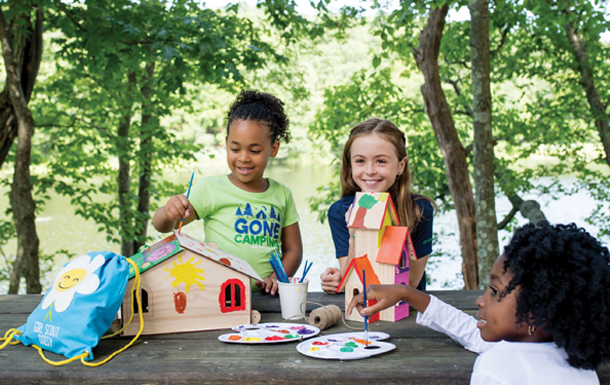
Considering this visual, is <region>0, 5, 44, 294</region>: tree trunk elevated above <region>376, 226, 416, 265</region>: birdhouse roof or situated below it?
above

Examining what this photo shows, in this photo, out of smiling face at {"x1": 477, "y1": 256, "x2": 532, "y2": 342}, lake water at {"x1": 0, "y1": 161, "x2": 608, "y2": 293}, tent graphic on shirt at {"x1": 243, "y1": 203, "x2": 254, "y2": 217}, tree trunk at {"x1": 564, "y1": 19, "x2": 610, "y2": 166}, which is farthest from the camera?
lake water at {"x1": 0, "y1": 161, "x2": 608, "y2": 293}

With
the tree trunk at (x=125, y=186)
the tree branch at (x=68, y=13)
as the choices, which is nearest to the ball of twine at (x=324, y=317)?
the tree branch at (x=68, y=13)

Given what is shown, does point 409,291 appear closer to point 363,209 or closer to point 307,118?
point 363,209

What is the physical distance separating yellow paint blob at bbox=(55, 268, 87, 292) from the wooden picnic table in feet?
0.62

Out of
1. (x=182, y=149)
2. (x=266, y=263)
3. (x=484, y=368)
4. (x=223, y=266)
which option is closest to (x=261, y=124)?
(x=266, y=263)

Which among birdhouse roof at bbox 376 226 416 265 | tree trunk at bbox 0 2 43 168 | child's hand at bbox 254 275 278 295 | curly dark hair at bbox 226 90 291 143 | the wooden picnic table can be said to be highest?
tree trunk at bbox 0 2 43 168

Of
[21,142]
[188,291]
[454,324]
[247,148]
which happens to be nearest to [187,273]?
[188,291]

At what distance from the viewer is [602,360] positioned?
1107mm

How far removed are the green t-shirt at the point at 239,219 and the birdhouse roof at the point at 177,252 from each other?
0.37m

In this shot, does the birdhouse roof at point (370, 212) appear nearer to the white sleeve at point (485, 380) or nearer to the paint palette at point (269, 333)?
the paint palette at point (269, 333)

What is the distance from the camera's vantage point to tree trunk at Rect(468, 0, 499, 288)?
405cm

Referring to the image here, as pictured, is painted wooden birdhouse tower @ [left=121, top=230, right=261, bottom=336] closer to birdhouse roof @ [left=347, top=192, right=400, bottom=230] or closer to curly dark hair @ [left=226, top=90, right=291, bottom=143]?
birdhouse roof @ [left=347, top=192, right=400, bottom=230]

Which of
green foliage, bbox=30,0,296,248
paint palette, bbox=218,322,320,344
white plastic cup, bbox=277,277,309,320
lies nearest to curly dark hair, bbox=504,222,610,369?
paint palette, bbox=218,322,320,344

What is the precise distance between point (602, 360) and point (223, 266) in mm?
1053
